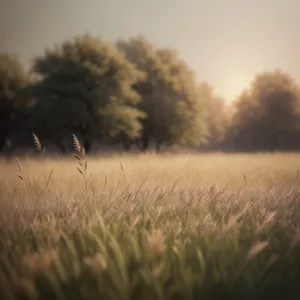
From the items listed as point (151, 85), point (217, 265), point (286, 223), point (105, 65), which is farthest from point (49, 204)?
point (151, 85)

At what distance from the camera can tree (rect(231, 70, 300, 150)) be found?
31.9 meters

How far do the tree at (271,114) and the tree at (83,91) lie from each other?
20459 mm

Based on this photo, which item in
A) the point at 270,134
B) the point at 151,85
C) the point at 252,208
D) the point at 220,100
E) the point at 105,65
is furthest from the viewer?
the point at 220,100

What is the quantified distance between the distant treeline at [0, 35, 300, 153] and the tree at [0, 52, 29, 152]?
0.06 m

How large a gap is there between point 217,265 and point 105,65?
54.3 feet

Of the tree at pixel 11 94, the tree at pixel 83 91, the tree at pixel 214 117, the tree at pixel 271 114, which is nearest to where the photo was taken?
the tree at pixel 83 91

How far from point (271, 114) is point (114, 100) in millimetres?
21648

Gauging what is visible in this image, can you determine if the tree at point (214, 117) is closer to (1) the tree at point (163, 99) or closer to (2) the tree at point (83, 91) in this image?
(1) the tree at point (163, 99)

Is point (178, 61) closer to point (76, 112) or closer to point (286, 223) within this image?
point (76, 112)

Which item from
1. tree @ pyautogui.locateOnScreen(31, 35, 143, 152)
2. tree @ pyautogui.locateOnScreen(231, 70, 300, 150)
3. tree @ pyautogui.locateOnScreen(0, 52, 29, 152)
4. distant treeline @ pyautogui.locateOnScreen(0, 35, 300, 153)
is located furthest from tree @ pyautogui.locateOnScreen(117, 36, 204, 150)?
tree @ pyautogui.locateOnScreen(231, 70, 300, 150)

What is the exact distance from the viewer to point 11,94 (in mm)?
19234

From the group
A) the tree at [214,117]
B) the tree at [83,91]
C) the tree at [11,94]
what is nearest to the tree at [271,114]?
the tree at [214,117]

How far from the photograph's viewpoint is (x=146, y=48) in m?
22.4

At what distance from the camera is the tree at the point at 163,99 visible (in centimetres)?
2173
